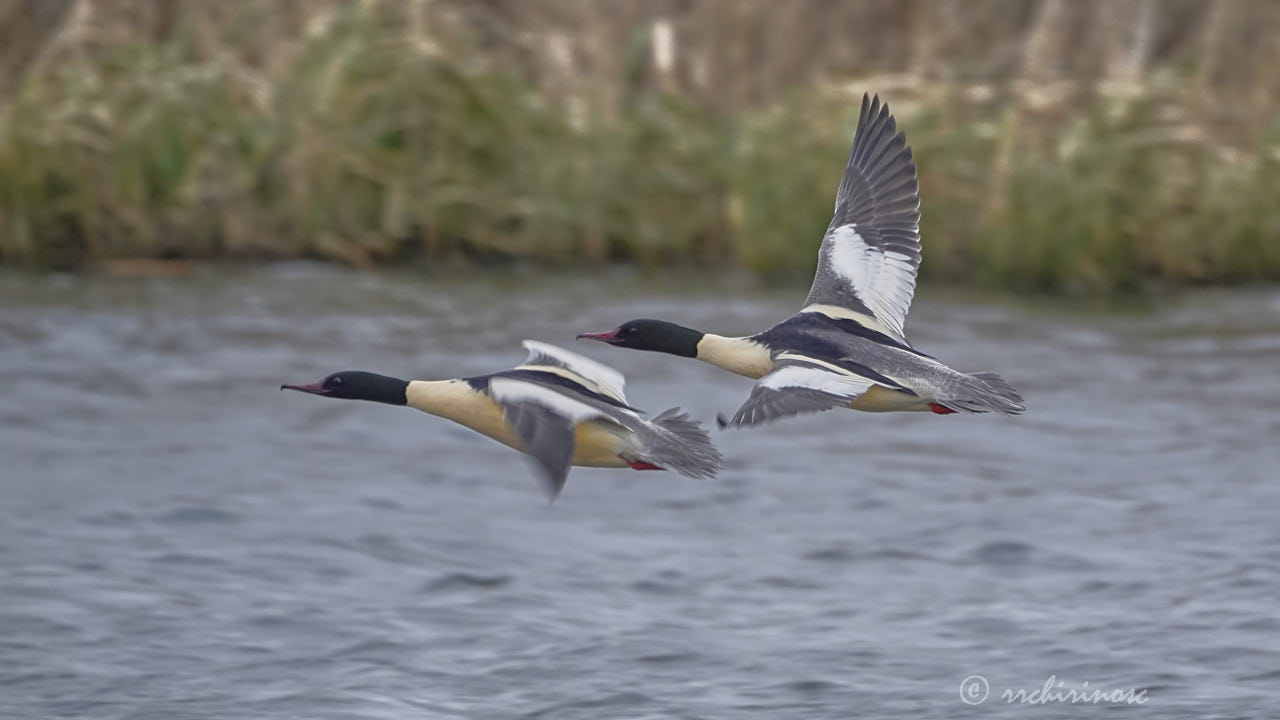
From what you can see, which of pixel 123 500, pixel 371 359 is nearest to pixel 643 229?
pixel 371 359

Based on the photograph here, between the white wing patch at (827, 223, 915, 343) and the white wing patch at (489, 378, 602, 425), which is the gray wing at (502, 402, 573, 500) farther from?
the white wing patch at (827, 223, 915, 343)

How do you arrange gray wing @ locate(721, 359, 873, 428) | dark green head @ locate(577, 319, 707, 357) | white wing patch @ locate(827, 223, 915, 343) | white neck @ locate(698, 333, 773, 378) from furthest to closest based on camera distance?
white wing patch @ locate(827, 223, 915, 343) < dark green head @ locate(577, 319, 707, 357) < white neck @ locate(698, 333, 773, 378) < gray wing @ locate(721, 359, 873, 428)

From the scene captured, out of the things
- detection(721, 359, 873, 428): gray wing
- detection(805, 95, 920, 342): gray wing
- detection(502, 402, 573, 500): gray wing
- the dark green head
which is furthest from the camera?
detection(805, 95, 920, 342): gray wing

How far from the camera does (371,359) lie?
14.2 meters

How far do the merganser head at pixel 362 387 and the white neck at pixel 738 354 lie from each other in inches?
41.3

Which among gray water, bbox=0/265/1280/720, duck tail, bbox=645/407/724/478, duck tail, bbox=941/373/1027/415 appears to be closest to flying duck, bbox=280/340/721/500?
duck tail, bbox=645/407/724/478

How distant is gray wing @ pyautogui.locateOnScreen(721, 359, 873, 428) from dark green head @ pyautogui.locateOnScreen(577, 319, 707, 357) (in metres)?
0.65

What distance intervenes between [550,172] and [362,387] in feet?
28.0

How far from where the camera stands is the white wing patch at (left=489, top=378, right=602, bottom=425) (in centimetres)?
659

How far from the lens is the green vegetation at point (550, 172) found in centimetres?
1543

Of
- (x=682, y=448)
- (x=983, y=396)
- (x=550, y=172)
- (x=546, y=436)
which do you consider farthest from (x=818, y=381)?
(x=550, y=172)

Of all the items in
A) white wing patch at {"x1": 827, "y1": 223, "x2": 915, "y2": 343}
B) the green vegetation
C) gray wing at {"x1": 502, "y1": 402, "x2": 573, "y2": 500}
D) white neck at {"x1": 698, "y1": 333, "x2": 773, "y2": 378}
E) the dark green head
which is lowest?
gray wing at {"x1": 502, "y1": 402, "x2": 573, "y2": 500}

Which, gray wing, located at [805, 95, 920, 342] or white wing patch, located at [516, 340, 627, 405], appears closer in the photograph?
white wing patch, located at [516, 340, 627, 405]

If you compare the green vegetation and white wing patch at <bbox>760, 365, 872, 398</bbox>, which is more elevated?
the green vegetation
